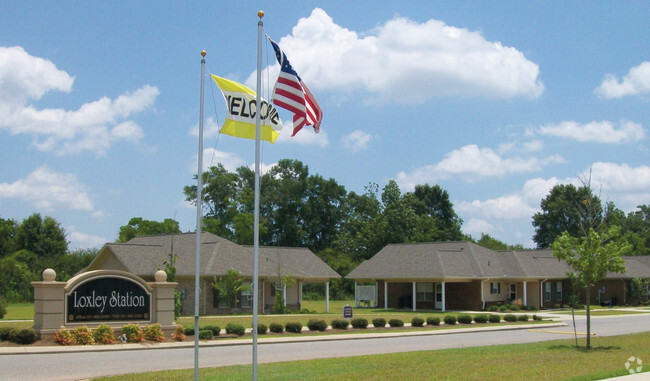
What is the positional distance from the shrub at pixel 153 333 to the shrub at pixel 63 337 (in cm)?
271

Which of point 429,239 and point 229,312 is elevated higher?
point 429,239

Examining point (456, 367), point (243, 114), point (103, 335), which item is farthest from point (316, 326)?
point (243, 114)

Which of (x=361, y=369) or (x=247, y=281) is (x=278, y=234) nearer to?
(x=247, y=281)

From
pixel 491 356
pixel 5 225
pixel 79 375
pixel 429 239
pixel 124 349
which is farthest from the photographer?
pixel 429 239

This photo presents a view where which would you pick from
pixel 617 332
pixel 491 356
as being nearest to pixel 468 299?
pixel 617 332

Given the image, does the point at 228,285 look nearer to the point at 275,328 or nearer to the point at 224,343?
the point at 275,328

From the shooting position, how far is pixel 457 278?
48500mm

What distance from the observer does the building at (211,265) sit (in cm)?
4278

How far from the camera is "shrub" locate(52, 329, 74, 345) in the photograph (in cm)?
2222

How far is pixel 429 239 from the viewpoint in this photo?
83500 mm

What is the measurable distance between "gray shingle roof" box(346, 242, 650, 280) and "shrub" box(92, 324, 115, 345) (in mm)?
29076

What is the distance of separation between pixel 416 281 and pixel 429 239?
109ft

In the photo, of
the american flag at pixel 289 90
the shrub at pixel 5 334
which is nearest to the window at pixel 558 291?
the shrub at pixel 5 334

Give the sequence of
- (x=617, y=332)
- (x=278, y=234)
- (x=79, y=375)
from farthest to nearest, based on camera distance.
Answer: (x=278, y=234), (x=617, y=332), (x=79, y=375)
